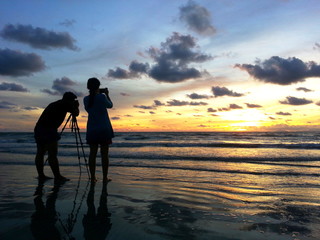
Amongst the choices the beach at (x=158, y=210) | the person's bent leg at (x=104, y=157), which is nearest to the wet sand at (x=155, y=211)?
the beach at (x=158, y=210)

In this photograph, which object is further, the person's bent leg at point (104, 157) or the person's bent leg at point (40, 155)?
the person's bent leg at point (40, 155)

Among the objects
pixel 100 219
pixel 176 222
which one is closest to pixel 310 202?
pixel 176 222

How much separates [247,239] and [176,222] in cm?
77

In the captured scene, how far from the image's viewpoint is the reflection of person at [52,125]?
5.39 m

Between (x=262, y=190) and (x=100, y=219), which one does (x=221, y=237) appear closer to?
(x=100, y=219)

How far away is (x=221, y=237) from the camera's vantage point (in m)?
2.41

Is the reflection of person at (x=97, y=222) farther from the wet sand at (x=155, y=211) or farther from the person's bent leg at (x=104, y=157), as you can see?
the person's bent leg at (x=104, y=157)

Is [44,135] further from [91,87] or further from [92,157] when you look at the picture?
[91,87]

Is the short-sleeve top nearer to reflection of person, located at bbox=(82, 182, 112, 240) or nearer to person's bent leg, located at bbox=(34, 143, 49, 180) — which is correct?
person's bent leg, located at bbox=(34, 143, 49, 180)

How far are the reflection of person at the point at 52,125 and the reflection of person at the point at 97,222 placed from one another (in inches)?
89.2

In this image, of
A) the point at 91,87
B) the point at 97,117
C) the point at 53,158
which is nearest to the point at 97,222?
the point at 97,117

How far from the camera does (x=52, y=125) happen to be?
5.43 meters

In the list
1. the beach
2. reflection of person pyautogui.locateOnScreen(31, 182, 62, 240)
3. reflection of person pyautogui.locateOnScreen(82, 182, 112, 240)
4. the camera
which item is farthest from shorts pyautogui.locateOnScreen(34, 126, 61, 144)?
reflection of person pyautogui.locateOnScreen(82, 182, 112, 240)

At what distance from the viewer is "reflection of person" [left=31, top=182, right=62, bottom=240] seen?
2.39m
